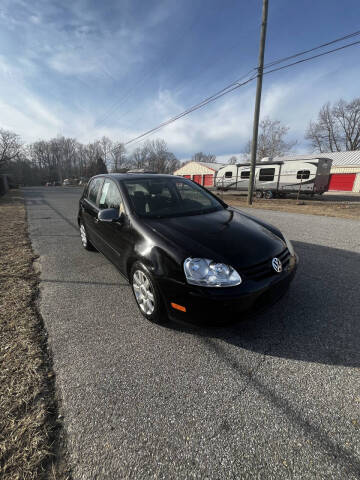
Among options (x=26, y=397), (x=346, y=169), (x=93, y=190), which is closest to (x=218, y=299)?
(x=26, y=397)

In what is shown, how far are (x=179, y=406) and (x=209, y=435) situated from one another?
26 centimetres

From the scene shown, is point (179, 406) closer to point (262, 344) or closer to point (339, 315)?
point (262, 344)

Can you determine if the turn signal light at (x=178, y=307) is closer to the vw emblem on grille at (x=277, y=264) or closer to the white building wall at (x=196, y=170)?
the vw emblem on grille at (x=277, y=264)

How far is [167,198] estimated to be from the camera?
10.5ft

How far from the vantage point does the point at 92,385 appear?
67.7 inches

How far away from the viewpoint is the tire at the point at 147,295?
2.20 meters

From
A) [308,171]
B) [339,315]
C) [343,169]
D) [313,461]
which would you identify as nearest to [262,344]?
[313,461]

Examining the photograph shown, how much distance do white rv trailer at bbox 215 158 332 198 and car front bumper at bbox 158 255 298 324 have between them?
16.9 metres

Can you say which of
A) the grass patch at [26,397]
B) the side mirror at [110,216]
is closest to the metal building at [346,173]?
the side mirror at [110,216]

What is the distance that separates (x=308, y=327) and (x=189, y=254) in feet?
4.94

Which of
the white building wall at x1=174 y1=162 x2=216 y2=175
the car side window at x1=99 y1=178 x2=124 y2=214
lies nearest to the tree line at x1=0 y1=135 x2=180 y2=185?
the white building wall at x1=174 y1=162 x2=216 y2=175

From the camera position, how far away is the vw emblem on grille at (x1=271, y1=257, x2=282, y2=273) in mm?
2138

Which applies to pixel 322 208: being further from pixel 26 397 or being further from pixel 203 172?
pixel 203 172

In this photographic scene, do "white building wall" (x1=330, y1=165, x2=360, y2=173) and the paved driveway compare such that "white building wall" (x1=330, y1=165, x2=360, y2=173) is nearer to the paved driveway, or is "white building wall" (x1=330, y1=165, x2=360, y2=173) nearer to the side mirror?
the paved driveway
